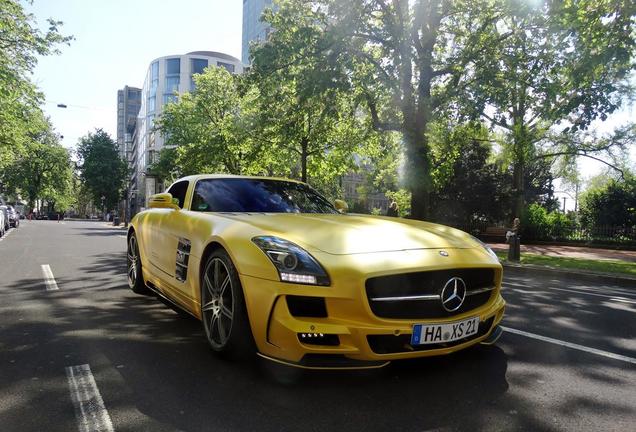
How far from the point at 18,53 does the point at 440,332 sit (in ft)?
81.9

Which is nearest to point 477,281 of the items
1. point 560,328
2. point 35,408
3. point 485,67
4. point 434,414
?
point 434,414

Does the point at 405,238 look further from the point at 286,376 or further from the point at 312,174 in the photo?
the point at 312,174

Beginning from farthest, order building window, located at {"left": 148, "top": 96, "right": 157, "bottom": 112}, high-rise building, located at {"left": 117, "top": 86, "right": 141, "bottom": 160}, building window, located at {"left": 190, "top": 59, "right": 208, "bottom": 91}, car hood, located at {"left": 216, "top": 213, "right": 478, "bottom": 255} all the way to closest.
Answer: high-rise building, located at {"left": 117, "top": 86, "right": 141, "bottom": 160}, building window, located at {"left": 148, "top": 96, "right": 157, "bottom": 112}, building window, located at {"left": 190, "top": 59, "right": 208, "bottom": 91}, car hood, located at {"left": 216, "top": 213, "right": 478, "bottom": 255}

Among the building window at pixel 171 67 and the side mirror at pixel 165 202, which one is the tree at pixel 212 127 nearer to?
Answer: the side mirror at pixel 165 202

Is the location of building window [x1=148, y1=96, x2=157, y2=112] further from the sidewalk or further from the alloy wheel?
the alloy wheel

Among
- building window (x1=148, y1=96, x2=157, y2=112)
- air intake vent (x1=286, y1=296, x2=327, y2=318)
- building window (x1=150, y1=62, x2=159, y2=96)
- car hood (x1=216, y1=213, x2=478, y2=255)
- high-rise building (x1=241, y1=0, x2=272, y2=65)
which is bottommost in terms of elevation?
air intake vent (x1=286, y1=296, x2=327, y2=318)

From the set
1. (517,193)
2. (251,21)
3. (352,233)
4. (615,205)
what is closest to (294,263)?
(352,233)

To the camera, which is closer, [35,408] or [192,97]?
[35,408]

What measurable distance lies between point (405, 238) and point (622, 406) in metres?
1.61

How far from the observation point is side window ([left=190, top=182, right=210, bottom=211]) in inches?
174

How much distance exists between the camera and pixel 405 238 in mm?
3375

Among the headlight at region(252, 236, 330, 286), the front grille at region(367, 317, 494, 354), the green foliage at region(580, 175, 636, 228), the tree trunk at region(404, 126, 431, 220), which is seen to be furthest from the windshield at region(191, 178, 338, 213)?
the green foliage at region(580, 175, 636, 228)

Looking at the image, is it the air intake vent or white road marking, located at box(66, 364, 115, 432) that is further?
the air intake vent

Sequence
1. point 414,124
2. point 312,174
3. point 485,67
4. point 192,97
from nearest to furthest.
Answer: point 485,67 → point 414,124 → point 312,174 → point 192,97
